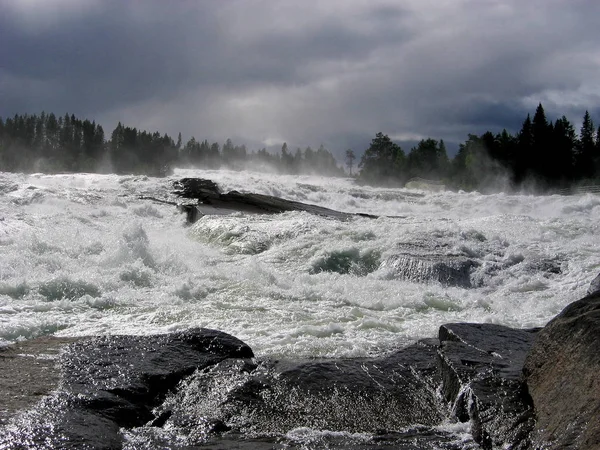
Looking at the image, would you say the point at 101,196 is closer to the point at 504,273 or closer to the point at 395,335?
the point at 504,273

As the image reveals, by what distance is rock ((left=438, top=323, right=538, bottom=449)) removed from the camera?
3697 millimetres

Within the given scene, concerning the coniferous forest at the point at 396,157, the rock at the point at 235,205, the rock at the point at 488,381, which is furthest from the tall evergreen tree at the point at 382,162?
the rock at the point at 488,381

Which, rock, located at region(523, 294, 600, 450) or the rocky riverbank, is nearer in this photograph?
rock, located at region(523, 294, 600, 450)

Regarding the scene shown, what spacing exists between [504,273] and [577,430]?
834cm

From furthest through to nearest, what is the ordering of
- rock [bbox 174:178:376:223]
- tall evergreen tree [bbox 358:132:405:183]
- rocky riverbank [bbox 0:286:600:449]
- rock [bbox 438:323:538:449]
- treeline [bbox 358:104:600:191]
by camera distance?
tall evergreen tree [bbox 358:132:405:183], treeline [bbox 358:104:600:191], rock [bbox 174:178:376:223], rock [bbox 438:323:538:449], rocky riverbank [bbox 0:286:600:449]

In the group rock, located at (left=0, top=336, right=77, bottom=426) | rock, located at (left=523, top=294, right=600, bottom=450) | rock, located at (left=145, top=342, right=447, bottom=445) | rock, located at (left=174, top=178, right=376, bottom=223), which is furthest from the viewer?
rock, located at (left=174, top=178, right=376, bottom=223)

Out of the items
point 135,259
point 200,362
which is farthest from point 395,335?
point 135,259

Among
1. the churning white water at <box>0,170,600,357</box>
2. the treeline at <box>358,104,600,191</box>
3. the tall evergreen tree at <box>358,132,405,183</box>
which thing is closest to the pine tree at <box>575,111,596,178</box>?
the treeline at <box>358,104,600,191</box>

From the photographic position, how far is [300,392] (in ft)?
15.4

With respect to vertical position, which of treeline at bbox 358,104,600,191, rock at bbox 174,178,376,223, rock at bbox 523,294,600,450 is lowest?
rock at bbox 523,294,600,450

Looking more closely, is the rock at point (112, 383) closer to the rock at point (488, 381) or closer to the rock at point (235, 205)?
the rock at point (488, 381)

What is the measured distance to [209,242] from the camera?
16234 mm

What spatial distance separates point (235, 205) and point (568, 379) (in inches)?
723

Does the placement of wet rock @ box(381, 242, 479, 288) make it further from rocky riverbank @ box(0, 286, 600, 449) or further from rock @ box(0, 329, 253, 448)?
rock @ box(0, 329, 253, 448)
